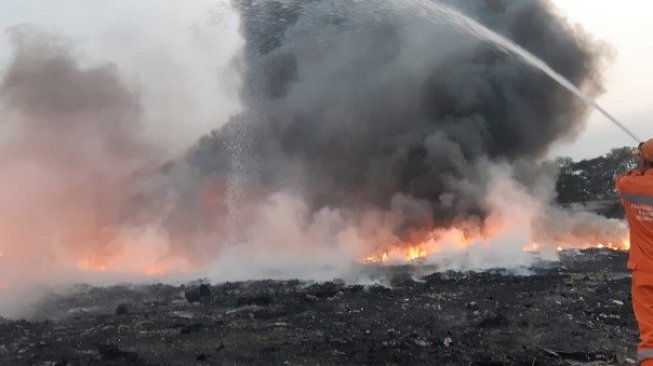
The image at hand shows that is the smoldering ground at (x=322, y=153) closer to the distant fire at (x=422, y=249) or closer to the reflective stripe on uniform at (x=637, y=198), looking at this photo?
the distant fire at (x=422, y=249)

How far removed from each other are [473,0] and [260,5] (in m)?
10.9

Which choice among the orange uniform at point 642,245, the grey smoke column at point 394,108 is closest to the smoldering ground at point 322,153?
the grey smoke column at point 394,108

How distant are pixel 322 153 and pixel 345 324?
16452 millimetres

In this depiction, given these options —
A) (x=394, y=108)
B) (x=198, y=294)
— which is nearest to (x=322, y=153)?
(x=394, y=108)

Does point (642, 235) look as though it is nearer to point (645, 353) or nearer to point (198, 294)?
point (645, 353)

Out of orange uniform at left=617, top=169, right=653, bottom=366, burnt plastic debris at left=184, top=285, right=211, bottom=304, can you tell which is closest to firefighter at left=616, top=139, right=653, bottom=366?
orange uniform at left=617, top=169, right=653, bottom=366

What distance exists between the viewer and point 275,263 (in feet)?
66.3

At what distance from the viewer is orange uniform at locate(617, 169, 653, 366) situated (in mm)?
4324

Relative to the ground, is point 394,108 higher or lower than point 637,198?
higher

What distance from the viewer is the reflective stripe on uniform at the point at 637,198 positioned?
14.1ft

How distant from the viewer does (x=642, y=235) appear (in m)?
4.48

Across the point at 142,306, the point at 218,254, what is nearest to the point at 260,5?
the point at 218,254

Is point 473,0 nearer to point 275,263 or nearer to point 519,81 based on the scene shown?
point 519,81

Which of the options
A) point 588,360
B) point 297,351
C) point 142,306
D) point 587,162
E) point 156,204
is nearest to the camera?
point 588,360
